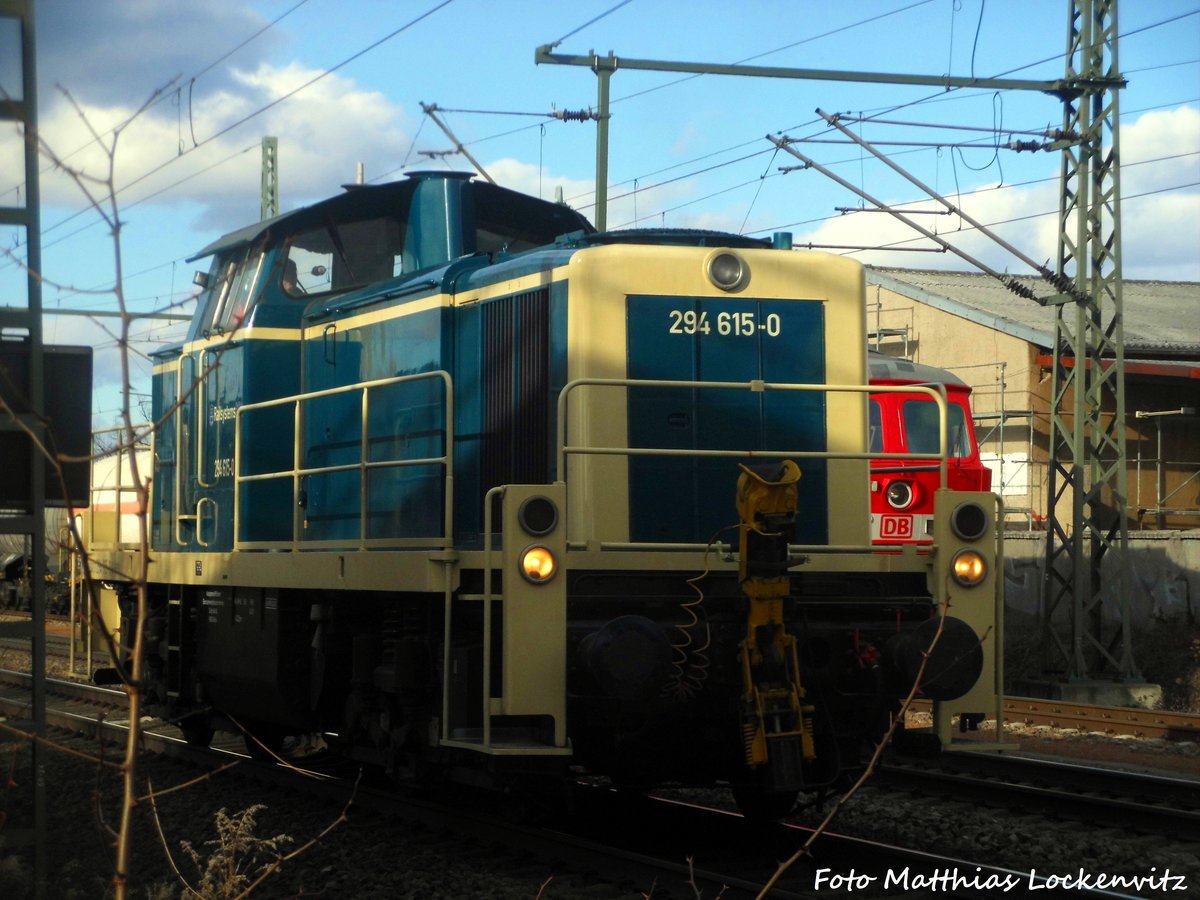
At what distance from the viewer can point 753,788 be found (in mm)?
7164

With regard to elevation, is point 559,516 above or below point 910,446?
below

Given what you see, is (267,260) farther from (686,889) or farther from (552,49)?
(552,49)

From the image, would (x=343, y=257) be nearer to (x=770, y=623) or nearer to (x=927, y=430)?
(x=770, y=623)

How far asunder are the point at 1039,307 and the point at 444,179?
2631 centimetres

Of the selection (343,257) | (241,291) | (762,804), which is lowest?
(762,804)

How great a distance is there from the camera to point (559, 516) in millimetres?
6230

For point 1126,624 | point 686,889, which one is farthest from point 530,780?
point 1126,624

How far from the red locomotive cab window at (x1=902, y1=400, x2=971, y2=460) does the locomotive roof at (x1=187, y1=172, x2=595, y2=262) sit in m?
8.43

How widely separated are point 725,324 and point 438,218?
210 centimetres

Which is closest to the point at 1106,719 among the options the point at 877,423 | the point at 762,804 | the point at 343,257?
the point at 877,423

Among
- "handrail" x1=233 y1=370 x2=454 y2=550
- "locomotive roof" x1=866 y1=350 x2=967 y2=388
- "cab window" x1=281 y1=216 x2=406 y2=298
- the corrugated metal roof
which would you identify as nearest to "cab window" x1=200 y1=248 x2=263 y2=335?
"cab window" x1=281 y1=216 x2=406 y2=298

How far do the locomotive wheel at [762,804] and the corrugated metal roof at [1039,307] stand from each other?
70.1ft

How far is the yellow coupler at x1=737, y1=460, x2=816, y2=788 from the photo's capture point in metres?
6.12

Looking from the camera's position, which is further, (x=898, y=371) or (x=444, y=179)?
(x=898, y=371)
